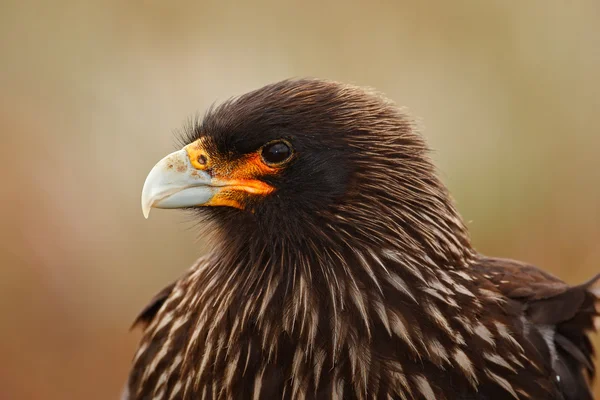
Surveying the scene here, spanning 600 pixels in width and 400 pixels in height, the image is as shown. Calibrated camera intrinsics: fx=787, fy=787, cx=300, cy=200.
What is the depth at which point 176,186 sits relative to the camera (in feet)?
9.84

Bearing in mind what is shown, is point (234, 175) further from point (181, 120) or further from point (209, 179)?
point (181, 120)

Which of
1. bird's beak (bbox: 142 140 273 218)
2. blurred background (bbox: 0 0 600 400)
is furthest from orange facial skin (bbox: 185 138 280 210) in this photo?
blurred background (bbox: 0 0 600 400)

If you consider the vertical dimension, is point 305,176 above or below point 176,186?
below

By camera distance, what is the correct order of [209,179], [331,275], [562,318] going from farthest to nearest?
1. [562,318]
2. [209,179]
3. [331,275]

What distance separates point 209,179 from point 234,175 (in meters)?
0.10

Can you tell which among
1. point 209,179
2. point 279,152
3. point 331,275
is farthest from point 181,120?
point 331,275

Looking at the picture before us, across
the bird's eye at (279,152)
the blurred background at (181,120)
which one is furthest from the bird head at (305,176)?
the blurred background at (181,120)

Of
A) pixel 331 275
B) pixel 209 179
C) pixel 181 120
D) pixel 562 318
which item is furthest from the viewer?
pixel 181 120

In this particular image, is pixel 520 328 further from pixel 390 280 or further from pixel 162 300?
pixel 162 300

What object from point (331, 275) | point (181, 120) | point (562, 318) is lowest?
point (562, 318)

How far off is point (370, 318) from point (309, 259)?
1.05 ft

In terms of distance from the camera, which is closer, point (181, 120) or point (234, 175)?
point (234, 175)

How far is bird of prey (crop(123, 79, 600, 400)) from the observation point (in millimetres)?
2930

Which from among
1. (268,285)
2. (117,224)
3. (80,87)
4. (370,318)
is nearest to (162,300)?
(268,285)
